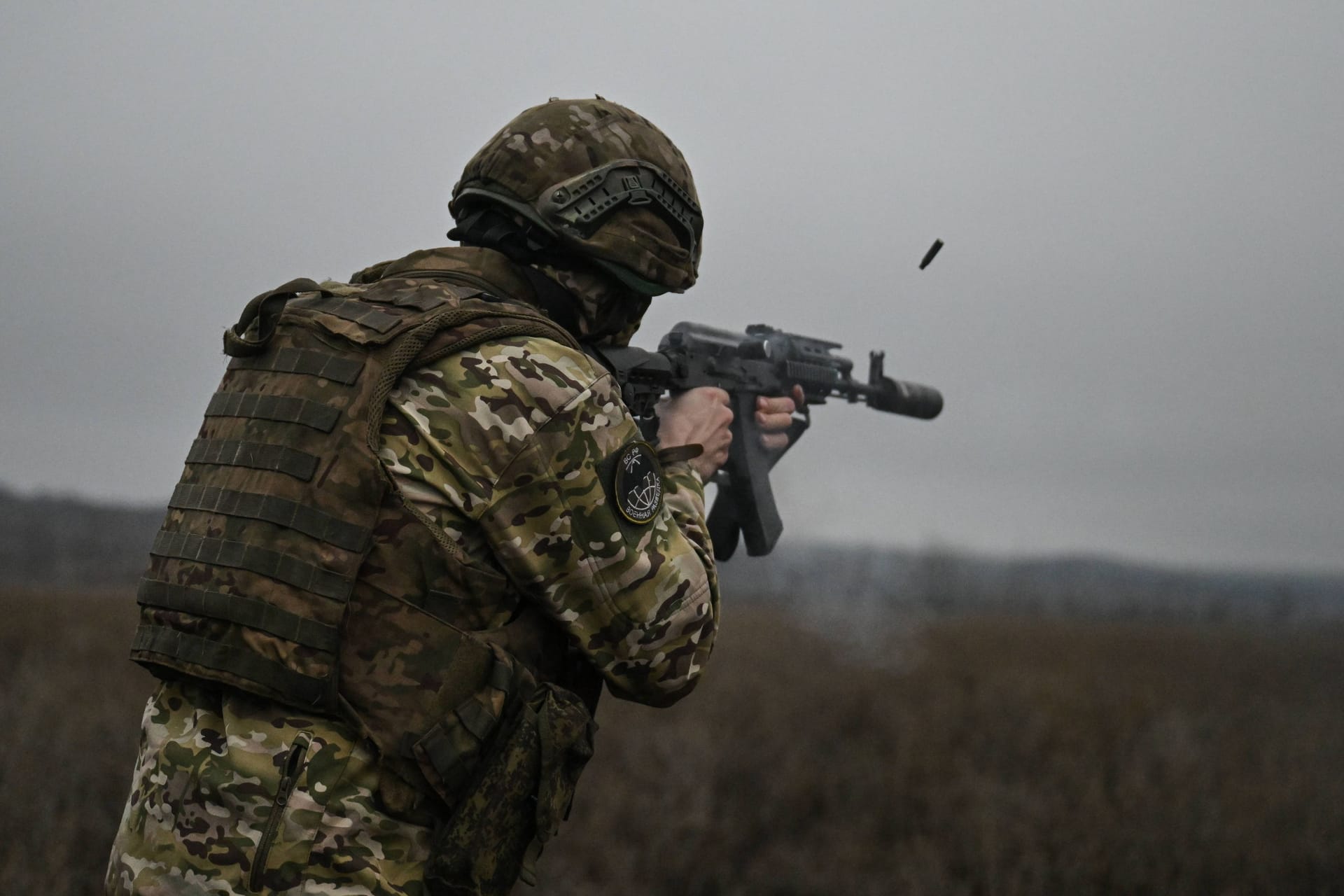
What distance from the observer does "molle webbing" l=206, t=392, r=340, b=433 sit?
2.58 meters

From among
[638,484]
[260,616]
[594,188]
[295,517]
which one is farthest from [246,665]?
[594,188]

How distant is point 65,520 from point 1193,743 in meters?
19.2

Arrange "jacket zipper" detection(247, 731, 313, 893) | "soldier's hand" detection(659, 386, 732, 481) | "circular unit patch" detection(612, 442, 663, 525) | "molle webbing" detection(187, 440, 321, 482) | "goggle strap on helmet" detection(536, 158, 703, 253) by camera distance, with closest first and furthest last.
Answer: "jacket zipper" detection(247, 731, 313, 893) < "molle webbing" detection(187, 440, 321, 482) < "circular unit patch" detection(612, 442, 663, 525) < "goggle strap on helmet" detection(536, 158, 703, 253) < "soldier's hand" detection(659, 386, 732, 481)

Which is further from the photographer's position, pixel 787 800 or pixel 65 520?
pixel 65 520

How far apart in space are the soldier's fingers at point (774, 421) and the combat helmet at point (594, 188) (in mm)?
1196

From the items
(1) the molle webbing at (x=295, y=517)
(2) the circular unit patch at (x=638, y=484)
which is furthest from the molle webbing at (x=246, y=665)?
(2) the circular unit patch at (x=638, y=484)

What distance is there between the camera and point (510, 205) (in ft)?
10.1

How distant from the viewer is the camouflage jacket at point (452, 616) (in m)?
2.50

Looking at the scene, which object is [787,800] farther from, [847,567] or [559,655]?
[559,655]

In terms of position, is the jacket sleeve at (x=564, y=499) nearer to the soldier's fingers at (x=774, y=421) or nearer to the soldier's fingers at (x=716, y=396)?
the soldier's fingers at (x=716, y=396)

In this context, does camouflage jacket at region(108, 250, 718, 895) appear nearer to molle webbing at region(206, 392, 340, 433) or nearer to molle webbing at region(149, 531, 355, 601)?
molle webbing at region(206, 392, 340, 433)

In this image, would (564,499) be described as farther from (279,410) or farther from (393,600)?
(279,410)

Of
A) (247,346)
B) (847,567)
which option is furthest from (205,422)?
(847,567)

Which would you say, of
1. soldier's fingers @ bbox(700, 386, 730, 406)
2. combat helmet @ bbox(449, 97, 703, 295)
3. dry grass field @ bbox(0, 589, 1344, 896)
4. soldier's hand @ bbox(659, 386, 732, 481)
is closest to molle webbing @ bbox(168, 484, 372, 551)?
combat helmet @ bbox(449, 97, 703, 295)
